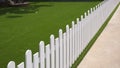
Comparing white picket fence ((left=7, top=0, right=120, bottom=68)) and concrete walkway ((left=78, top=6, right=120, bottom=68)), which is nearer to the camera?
white picket fence ((left=7, top=0, right=120, bottom=68))

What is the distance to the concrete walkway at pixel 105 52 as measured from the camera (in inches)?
250

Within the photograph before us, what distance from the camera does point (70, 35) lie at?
616 cm

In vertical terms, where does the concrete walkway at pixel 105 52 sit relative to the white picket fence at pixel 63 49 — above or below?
below

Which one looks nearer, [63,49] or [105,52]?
[63,49]

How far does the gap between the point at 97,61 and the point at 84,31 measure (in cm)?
153

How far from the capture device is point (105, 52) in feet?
24.0

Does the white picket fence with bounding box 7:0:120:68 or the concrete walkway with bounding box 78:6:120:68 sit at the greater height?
the white picket fence with bounding box 7:0:120:68

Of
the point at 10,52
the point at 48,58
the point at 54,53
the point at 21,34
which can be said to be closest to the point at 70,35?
the point at 54,53

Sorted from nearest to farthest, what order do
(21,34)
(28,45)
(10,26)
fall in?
(28,45) → (21,34) → (10,26)

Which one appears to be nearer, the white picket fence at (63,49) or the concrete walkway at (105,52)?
the white picket fence at (63,49)

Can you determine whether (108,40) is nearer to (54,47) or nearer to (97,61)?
(97,61)

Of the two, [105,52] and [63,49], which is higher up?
[63,49]

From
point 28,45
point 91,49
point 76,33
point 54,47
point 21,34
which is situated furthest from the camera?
point 21,34

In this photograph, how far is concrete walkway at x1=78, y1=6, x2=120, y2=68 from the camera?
6355 mm
